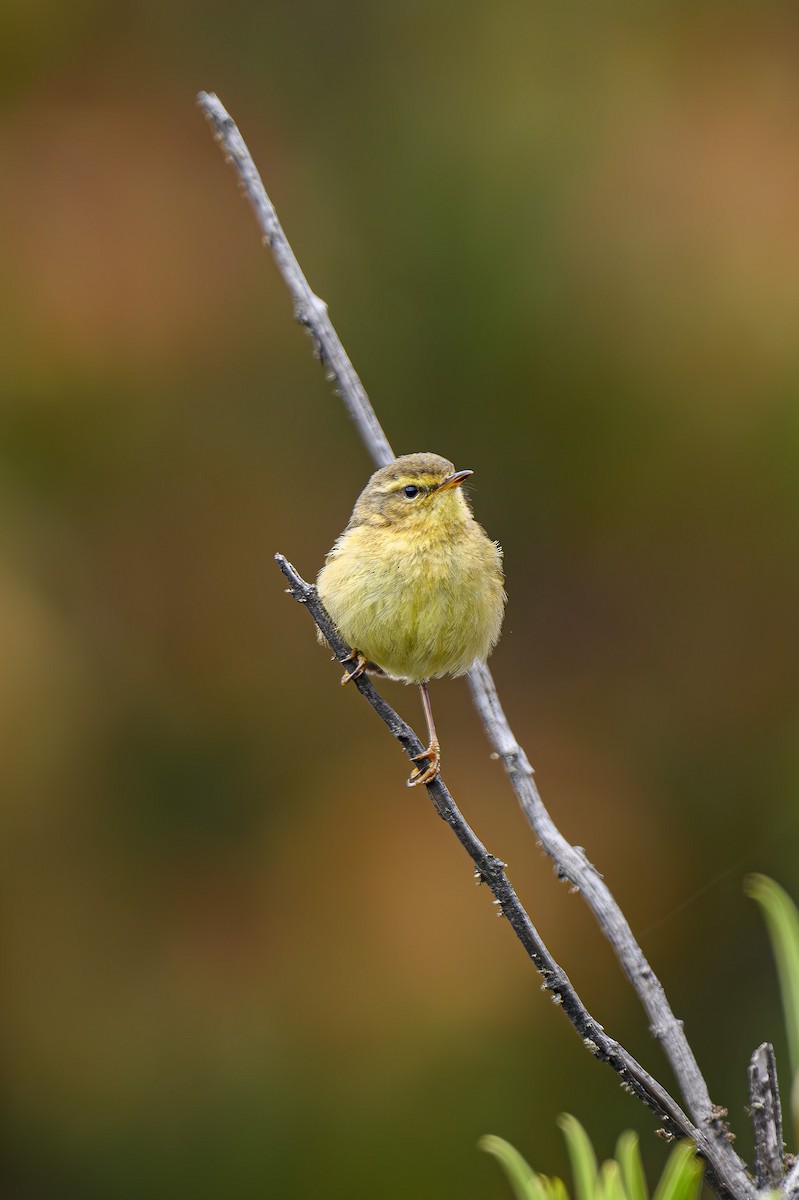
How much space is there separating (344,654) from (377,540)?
3.92ft

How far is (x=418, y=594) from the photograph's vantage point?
127 inches

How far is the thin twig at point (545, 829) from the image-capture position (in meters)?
1.28

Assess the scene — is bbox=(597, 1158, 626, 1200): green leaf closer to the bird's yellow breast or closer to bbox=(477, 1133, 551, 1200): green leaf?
bbox=(477, 1133, 551, 1200): green leaf

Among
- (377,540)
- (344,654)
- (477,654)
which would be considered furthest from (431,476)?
(344,654)

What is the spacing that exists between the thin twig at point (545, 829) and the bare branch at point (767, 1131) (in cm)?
3

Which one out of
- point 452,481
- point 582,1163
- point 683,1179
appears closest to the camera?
point 683,1179

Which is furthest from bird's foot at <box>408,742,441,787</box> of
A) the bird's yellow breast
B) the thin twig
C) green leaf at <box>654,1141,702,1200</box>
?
green leaf at <box>654,1141,702,1200</box>

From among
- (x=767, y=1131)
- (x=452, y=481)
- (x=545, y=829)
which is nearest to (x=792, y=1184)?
(x=767, y=1131)

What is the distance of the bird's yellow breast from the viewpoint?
317 centimetres

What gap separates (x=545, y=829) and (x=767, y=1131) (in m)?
0.76

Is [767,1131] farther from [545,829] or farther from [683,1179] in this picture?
[545,829]

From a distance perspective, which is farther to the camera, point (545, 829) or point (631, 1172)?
point (545, 829)

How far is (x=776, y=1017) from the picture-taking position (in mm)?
5609

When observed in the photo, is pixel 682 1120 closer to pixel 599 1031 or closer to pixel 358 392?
pixel 599 1031
